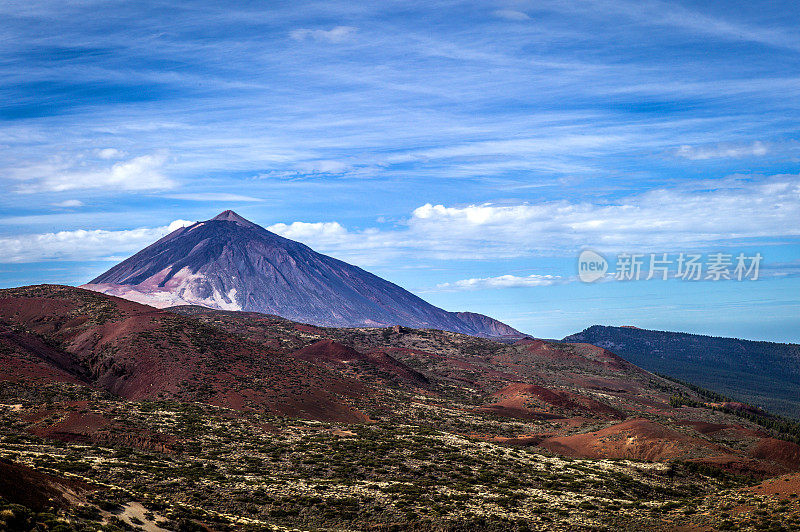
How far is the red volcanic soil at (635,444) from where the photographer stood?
61.3 metres

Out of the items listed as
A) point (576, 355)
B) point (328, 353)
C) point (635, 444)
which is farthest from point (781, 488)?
point (576, 355)

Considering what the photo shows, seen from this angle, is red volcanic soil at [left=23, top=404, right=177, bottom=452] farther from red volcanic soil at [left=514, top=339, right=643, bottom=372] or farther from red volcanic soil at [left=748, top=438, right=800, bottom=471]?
red volcanic soil at [left=514, top=339, right=643, bottom=372]

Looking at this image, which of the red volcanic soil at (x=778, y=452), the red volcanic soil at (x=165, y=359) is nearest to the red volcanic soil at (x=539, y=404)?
the red volcanic soil at (x=165, y=359)

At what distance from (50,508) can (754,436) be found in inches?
3327

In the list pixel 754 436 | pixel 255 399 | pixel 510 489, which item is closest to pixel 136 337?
pixel 255 399

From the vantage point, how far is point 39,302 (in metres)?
101

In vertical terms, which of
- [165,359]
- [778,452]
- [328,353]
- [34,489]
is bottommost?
[778,452]

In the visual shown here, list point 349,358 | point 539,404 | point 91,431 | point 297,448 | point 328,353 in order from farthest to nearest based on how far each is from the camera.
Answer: point 328,353, point 349,358, point 539,404, point 297,448, point 91,431

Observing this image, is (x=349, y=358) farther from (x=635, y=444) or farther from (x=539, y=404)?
(x=635, y=444)

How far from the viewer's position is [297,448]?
170 ft

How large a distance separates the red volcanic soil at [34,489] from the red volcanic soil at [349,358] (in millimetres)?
89734

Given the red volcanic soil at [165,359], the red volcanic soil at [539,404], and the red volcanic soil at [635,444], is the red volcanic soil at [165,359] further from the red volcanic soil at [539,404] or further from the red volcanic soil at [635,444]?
the red volcanic soil at [635,444]

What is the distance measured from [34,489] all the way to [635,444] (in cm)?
5701

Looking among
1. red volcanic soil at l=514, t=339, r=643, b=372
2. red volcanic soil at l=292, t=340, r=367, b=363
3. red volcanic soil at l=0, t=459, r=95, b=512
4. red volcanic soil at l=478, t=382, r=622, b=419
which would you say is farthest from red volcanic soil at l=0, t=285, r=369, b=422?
red volcanic soil at l=514, t=339, r=643, b=372
